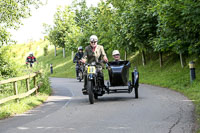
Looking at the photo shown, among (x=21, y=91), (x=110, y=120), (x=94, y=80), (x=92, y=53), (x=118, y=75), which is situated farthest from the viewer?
(x=21, y=91)

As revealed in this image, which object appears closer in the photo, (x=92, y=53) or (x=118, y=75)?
(x=118, y=75)

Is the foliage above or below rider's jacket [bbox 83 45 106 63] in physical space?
above

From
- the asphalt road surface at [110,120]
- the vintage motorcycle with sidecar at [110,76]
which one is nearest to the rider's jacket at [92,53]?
the vintage motorcycle with sidecar at [110,76]

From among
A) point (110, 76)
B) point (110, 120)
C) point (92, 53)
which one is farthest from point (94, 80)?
point (110, 120)

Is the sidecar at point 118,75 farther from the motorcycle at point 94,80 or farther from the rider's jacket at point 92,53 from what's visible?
the rider's jacket at point 92,53

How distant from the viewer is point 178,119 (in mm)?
7168

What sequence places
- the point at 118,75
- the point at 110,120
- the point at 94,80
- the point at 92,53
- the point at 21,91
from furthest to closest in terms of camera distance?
1. the point at 21,91
2. the point at 92,53
3. the point at 118,75
4. the point at 94,80
5. the point at 110,120

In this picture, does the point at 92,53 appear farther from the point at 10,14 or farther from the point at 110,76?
the point at 10,14

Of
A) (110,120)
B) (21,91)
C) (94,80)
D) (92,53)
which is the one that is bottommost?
(110,120)

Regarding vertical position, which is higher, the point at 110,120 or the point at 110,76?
the point at 110,76

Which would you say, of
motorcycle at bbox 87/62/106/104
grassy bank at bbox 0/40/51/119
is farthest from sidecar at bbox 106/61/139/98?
grassy bank at bbox 0/40/51/119

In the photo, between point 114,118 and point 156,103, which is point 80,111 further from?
point 156,103

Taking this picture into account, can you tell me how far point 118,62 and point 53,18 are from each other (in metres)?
45.7

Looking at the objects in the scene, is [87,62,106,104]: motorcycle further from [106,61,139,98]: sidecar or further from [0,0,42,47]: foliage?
[0,0,42,47]: foliage
